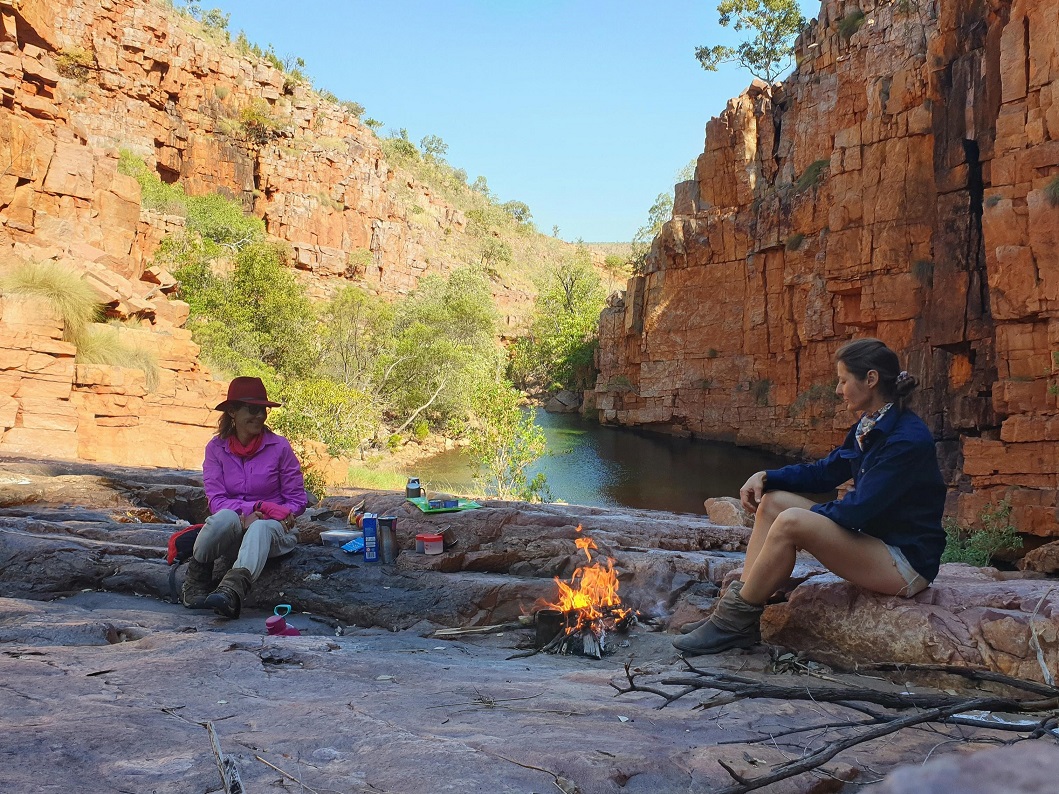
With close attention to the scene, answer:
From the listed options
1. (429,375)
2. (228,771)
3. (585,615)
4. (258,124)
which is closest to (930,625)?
(585,615)

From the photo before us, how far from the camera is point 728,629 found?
12.0 ft

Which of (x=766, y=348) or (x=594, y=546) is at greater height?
(x=766, y=348)

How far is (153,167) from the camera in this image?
40.3 metres

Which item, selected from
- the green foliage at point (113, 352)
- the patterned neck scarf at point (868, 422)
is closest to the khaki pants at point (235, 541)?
the patterned neck scarf at point (868, 422)

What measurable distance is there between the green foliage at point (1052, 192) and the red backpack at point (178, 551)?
1846 cm

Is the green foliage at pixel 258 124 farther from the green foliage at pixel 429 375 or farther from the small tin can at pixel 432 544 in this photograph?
the small tin can at pixel 432 544

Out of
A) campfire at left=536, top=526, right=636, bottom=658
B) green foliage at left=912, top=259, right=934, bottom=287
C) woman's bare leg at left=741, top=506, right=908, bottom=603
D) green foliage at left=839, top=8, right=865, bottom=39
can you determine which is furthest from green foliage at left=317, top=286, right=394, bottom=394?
woman's bare leg at left=741, top=506, right=908, bottom=603

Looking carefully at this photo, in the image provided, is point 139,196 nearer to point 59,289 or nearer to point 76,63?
point 59,289

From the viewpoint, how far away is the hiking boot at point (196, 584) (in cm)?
462

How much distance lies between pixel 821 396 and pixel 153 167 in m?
36.5

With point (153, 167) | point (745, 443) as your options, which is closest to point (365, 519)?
point (745, 443)

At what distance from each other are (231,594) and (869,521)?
11.8ft

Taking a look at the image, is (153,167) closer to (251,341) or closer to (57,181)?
(251,341)

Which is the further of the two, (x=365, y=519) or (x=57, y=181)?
(x=57, y=181)
